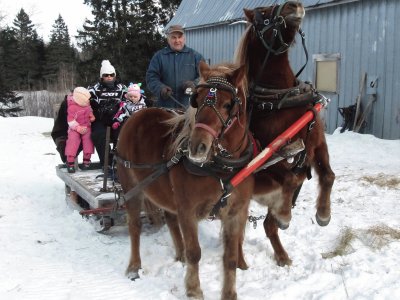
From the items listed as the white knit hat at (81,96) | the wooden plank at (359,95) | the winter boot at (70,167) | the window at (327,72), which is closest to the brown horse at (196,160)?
the white knit hat at (81,96)

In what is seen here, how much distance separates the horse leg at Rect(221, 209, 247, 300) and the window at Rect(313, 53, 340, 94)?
27.8ft

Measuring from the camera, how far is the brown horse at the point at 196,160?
104 inches

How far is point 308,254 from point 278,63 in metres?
1.80

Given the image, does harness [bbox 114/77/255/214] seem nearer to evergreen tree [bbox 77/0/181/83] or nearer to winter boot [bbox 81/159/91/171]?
winter boot [bbox 81/159/91/171]

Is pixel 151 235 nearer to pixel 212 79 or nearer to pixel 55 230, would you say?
pixel 55 230

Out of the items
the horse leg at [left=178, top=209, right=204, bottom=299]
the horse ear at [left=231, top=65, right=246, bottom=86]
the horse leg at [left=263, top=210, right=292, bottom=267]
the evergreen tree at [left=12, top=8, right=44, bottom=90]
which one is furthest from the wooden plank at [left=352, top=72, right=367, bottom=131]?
the evergreen tree at [left=12, top=8, right=44, bottom=90]

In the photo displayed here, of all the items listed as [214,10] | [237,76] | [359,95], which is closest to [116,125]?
[237,76]

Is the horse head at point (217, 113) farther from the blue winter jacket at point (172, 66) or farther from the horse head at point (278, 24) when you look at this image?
the blue winter jacket at point (172, 66)

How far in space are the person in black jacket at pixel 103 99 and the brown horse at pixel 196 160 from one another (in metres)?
1.73

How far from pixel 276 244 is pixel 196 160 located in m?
1.89

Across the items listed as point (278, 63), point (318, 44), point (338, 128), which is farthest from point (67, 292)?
point (318, 44)

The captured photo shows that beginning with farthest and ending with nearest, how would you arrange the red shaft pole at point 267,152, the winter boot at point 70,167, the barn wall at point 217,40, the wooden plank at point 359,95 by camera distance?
1. the barn wall at point 217,40
2. the wooden plank at point 359,95
3. the winter boot at point 70,167
4. the red shaft pole at point 267,152

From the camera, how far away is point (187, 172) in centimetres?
312

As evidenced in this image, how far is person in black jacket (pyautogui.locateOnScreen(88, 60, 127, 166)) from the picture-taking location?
591cm
